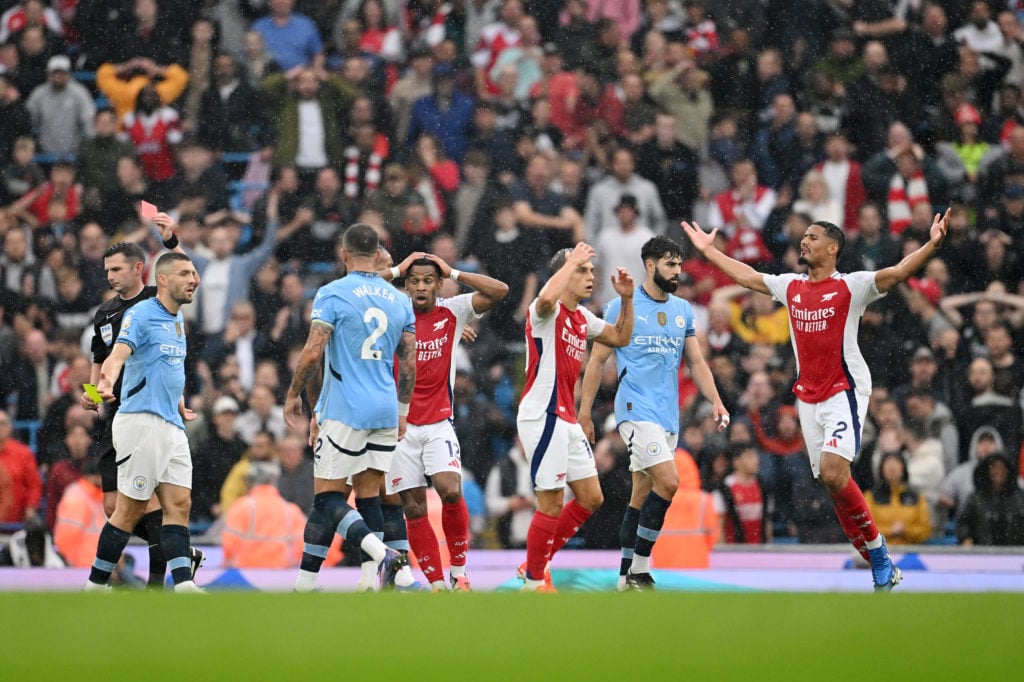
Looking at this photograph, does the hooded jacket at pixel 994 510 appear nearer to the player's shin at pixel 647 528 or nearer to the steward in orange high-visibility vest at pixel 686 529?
the steward in orange high-visibility vest at pixel 686 529

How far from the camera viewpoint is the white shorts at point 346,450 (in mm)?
10438

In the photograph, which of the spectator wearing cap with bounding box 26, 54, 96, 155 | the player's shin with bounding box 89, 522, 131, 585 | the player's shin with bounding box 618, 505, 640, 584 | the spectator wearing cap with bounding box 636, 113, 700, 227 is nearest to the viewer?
the player's shin with bounding box 89, 522, 131, 585

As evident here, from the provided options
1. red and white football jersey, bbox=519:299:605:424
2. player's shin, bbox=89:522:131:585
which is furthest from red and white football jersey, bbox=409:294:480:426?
player's shin, bbox=89:522:131:585

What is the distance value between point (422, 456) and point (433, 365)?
71 centimetres

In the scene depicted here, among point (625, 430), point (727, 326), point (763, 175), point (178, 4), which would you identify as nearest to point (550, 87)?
point (763, 175)

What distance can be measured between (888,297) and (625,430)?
264 inches

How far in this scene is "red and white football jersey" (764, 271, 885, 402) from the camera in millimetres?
12062

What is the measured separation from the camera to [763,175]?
63.5 ft

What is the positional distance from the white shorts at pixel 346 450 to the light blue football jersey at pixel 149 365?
3.74 feet

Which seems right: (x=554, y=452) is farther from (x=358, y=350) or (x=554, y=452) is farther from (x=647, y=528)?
(x=358, y=350)

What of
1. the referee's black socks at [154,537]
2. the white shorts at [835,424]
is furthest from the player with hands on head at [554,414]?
the referee's black socks at [154,537]

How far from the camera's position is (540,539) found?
11656mm

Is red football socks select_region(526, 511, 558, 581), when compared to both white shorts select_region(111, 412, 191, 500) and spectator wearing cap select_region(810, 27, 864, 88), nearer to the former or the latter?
white shorts select_region(111, 412, 191, 500)

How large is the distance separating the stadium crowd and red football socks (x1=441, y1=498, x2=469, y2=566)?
350 centimetres
